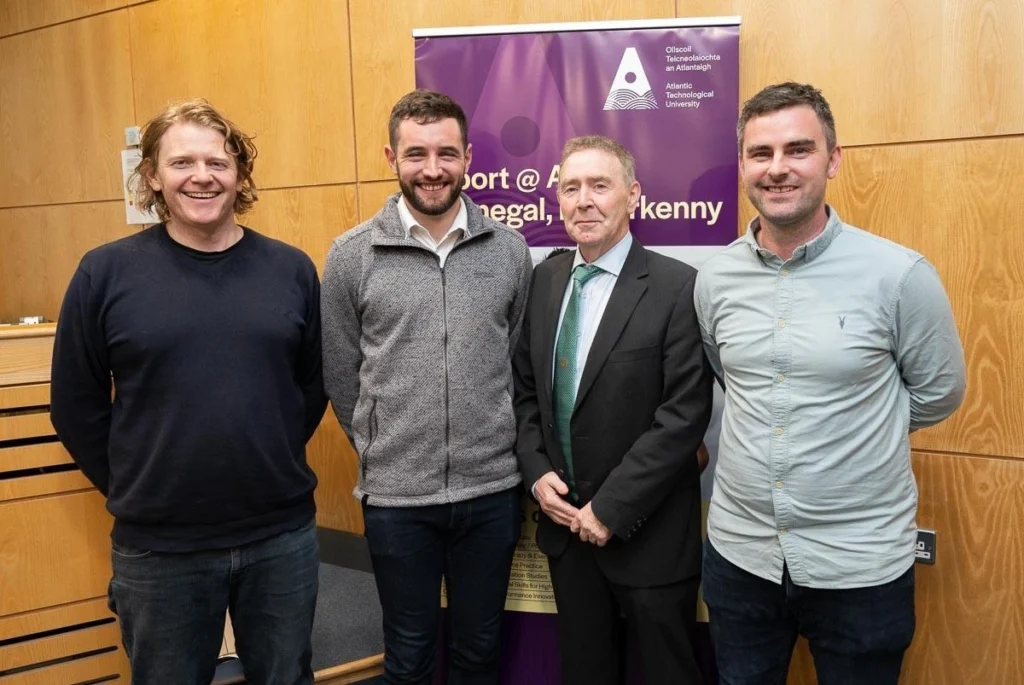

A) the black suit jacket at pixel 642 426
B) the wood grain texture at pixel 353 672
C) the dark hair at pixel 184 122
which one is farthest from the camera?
the wood grain texture at pixel 353 672

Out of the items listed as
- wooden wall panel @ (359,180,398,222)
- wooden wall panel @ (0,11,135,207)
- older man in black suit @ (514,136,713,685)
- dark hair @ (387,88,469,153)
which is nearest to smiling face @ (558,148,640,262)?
older man in black suit @ (514,136,713,685)

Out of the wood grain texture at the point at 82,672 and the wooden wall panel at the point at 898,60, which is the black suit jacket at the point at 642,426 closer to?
the wooden wall panel at the point at 898,60

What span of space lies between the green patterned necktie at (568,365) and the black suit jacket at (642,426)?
2 centimetres

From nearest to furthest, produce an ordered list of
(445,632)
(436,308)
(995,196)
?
(436,308) < (995,196) < (445,632)

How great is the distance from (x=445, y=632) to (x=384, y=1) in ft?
8.57

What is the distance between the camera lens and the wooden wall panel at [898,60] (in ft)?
7.53

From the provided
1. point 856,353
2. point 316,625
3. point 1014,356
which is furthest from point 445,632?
point 1014,356

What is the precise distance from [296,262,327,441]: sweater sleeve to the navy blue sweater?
164 mm

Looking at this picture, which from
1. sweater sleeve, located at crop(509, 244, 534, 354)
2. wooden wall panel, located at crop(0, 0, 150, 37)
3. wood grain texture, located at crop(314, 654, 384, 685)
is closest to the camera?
sweater sleeve, located at crop(509, 244, 534, 354)

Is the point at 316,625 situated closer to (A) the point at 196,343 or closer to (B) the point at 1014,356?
(A) the point at 196,343

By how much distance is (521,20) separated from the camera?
3.02 meters

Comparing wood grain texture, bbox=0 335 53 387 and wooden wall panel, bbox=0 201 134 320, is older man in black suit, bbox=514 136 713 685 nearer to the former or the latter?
wood grain texture, bbox=0 335 53 387

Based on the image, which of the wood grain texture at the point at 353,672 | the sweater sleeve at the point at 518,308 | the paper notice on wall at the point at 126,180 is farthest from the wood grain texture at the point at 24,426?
the paper notice on wall at the point at 126,180

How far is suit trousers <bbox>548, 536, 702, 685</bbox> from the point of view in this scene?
1.99m
